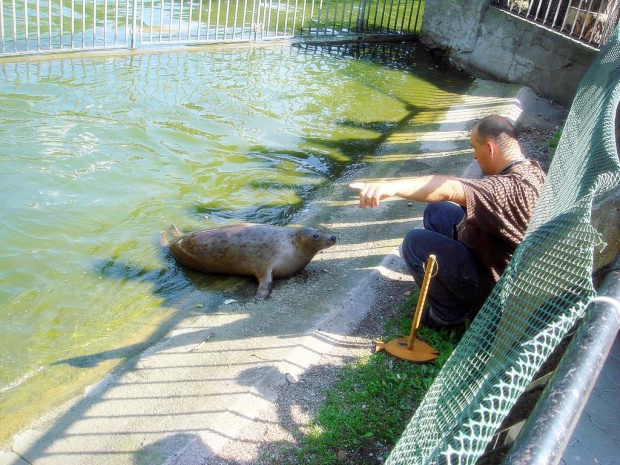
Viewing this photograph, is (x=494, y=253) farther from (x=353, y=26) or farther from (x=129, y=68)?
(x=353, y=26)

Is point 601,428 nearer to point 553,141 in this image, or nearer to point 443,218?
point 443,218

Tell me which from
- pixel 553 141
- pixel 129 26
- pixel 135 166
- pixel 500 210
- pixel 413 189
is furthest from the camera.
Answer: pixel 129 26

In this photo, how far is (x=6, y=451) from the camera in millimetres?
3791

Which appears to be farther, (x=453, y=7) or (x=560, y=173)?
(x=453, y=7)

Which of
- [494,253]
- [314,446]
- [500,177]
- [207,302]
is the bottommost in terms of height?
[207,302]

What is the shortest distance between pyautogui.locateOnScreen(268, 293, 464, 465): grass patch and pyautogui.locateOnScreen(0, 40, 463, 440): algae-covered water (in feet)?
5.69

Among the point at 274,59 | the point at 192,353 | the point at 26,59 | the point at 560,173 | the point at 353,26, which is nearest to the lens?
the point at 560,173

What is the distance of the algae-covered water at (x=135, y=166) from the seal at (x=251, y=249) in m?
0.18

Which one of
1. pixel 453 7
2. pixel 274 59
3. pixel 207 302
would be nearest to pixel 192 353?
pixel 207 302

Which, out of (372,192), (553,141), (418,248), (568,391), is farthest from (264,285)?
(553,141)

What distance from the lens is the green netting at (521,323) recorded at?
1862 millimetres

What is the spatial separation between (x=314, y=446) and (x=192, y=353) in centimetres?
129

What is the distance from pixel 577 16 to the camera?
11.0 m

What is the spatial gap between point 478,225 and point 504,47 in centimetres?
930
